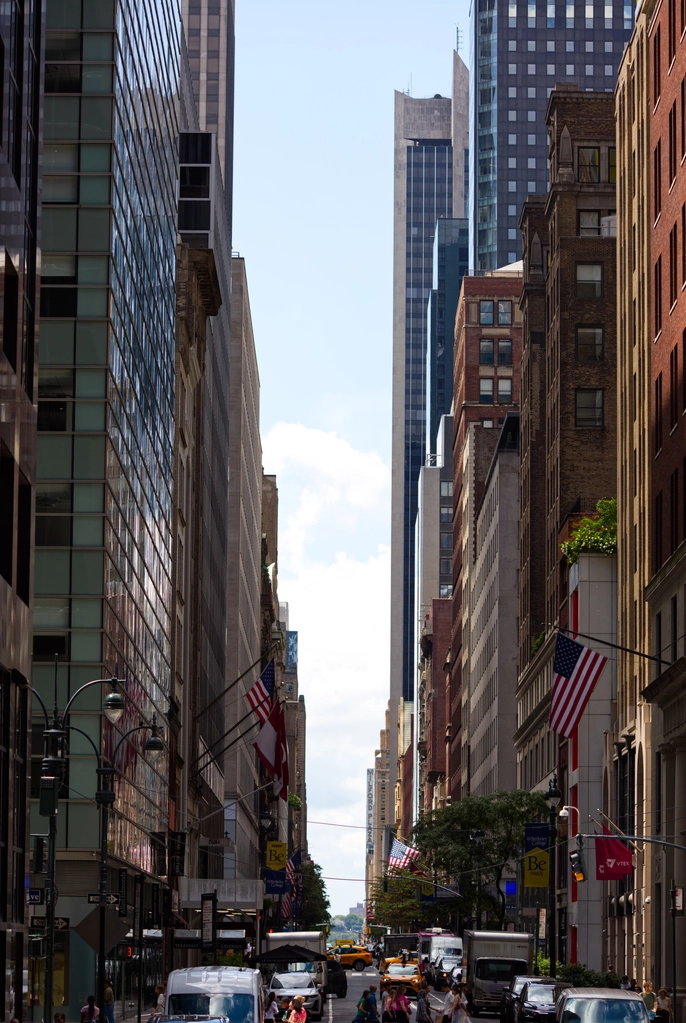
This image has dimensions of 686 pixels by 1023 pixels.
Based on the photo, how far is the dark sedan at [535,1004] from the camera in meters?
43.7

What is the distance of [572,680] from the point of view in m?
54.0

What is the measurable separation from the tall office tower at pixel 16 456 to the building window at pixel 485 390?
479ft

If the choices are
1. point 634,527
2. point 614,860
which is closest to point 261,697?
point 614,860

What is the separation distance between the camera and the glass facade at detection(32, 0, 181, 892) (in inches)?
2199

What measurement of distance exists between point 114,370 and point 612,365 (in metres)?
48.1

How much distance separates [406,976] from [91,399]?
35.6 meters

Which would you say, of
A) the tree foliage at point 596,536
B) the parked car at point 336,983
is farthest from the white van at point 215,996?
the parked car at point 336,983

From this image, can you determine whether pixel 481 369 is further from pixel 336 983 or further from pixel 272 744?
pixel 272 744

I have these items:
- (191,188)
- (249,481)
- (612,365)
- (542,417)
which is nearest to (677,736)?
(612,365)

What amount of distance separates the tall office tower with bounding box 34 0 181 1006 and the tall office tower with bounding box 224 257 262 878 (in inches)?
2555

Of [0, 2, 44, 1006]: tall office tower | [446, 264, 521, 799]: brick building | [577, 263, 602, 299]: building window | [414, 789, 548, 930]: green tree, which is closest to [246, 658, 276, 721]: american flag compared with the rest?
[0, 2, 44, 1006]: tall office tower

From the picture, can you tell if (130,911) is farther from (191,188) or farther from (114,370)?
(191,188)

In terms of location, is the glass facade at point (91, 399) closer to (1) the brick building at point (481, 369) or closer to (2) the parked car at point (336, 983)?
(2) the parked car at point (336, 983)

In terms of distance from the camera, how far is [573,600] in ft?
282
